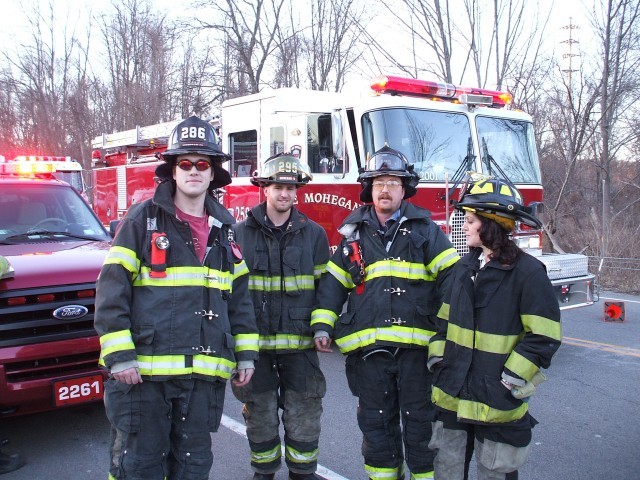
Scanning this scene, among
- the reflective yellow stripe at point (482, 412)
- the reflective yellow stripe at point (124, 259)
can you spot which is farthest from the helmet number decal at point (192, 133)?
the reflective yellow stripe at point (482, 412)

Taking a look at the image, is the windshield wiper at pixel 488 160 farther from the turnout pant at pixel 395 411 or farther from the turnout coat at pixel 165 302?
the turnout coat at pixel 165 302

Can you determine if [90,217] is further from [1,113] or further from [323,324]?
[1,113]

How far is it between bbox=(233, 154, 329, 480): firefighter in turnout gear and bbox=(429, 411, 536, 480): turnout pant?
0.97 m

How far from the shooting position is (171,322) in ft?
8.98

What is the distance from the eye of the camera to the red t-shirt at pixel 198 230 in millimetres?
2906

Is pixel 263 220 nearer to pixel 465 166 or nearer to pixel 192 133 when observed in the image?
pixel 192 133

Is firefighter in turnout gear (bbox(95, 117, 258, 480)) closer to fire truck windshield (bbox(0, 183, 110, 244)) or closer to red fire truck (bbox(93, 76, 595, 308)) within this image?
fire truck windshield (bbox(0, 183, 110, 244))

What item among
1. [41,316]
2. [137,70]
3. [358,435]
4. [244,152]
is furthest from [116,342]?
[137,70]

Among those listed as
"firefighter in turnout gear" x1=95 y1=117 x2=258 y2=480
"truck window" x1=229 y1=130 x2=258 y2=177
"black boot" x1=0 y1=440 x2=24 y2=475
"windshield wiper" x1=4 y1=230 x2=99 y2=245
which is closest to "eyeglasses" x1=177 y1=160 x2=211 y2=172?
"firefighter in turnout gear" x1=95 y1=117 x2=258 y2=480

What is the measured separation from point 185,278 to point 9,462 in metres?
2.23

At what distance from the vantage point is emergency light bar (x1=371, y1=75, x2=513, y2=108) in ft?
20.4

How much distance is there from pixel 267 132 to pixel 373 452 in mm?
4198

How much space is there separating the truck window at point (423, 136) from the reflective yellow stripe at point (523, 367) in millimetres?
3698

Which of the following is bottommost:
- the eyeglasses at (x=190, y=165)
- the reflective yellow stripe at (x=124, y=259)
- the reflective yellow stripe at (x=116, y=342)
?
the reflective yellow stripe at (x=116, y=342)
